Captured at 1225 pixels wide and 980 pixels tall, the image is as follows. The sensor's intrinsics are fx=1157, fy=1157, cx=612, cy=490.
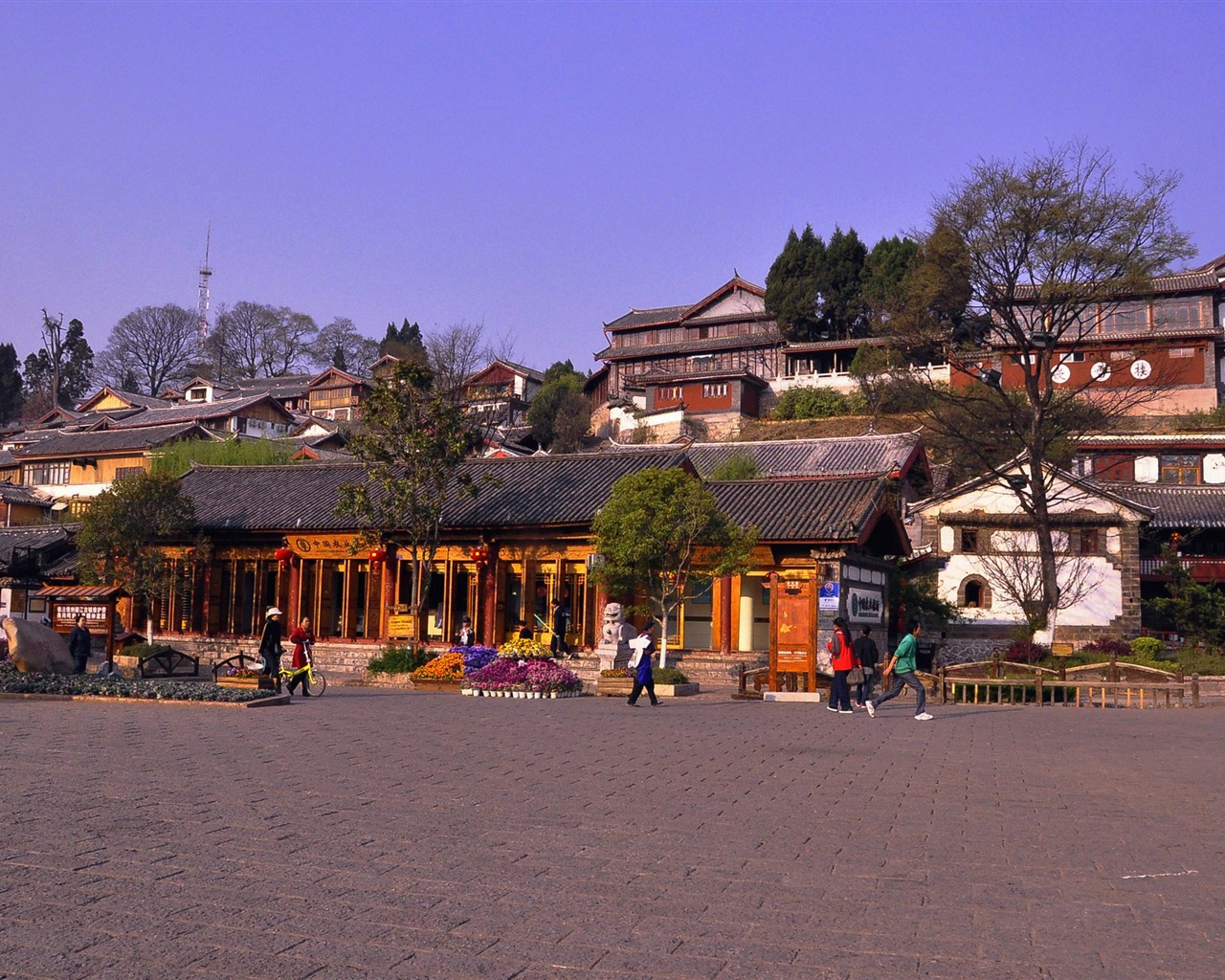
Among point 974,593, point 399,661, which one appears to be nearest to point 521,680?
point 399,661

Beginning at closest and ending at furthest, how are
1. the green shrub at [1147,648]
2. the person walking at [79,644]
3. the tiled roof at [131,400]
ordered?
the person walking at [79,644] → the green shrub at [1147,648] → the tiled roof at [131,400]

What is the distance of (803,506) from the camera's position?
2745 cm

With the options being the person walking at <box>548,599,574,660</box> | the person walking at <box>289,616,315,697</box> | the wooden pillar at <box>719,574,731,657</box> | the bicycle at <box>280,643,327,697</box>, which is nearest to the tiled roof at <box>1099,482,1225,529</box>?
the wooden pillar at <box>719,574,731,657</box>

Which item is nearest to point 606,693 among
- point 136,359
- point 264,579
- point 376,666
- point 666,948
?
point 376,666

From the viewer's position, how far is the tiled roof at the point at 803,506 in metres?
25.5

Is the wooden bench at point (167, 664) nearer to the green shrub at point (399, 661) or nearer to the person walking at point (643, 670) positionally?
the green shrub at point (399, 661)

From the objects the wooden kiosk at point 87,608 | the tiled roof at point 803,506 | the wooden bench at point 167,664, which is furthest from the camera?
the tiled roof at point 803,506

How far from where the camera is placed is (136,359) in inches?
3573

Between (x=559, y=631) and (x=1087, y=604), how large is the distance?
58.5ft

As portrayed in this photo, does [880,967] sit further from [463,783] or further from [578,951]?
[463,783]

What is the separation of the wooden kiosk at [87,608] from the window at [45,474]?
39.2 m

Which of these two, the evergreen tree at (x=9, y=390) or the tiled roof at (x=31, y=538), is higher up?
the evergreen tree at (x=9, y=390)

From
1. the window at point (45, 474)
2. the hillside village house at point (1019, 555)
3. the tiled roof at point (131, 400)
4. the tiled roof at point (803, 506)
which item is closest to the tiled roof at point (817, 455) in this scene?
the hillside village house at point (1019, 555)

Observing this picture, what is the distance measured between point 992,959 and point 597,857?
249 cm
